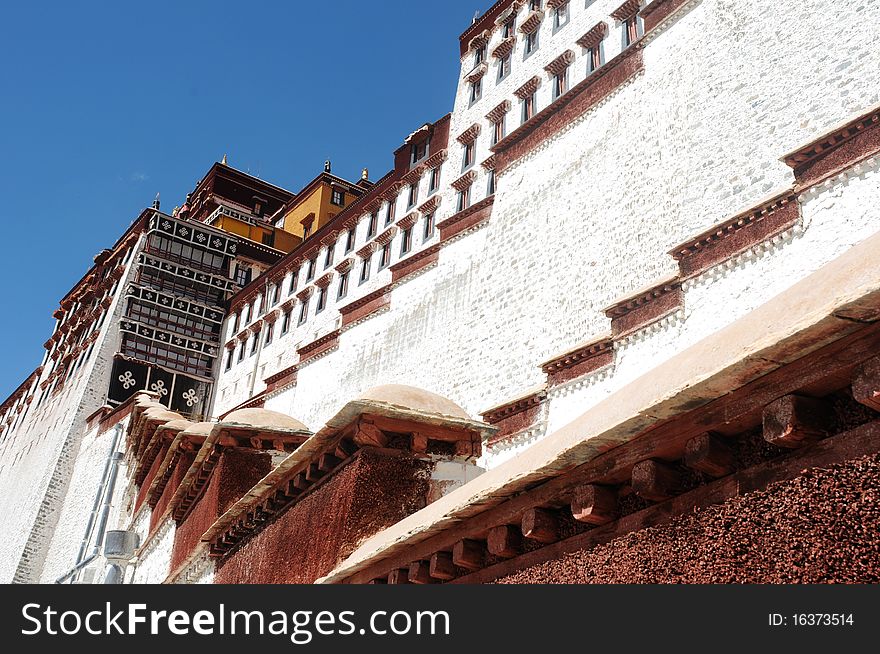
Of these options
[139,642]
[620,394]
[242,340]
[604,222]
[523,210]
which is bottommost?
[139,642]

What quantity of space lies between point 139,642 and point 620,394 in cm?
283

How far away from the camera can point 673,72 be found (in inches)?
571

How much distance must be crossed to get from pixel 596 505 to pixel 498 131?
17.7 meters

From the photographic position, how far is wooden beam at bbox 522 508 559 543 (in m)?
4.64

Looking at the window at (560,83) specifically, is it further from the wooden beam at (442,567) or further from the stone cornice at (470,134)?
the wooden beam at (442,567)

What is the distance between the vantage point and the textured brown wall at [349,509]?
23.2ft

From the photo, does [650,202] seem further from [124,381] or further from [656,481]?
[124,381]

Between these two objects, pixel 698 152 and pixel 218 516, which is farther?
pixel 698 152

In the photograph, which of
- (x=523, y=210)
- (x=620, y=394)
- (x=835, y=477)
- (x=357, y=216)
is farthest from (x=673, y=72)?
(x=357, y=216)

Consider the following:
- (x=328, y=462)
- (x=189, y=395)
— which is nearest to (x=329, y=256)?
(x=189, y=395)

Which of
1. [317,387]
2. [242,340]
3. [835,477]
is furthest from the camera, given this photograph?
[242,340]

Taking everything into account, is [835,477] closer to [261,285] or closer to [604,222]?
[604,222]

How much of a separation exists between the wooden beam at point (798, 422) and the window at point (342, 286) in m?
23.5

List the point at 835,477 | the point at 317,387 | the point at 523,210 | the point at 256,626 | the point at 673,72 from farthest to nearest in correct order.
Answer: the point at 317,387, the point at 523,210, the point at 673,72, the point at 256,626, the point at 835,477
